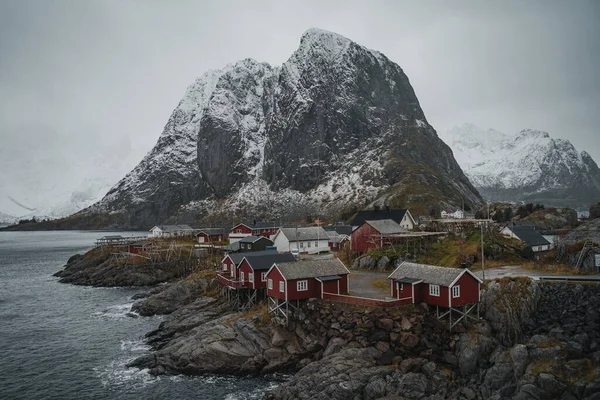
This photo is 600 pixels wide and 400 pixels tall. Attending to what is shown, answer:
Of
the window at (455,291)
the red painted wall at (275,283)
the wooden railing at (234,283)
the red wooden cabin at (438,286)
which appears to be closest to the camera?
the window at (455,291)

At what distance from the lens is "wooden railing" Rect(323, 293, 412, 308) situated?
129 feet

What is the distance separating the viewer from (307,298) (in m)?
44.4

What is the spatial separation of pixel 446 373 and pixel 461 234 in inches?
1516

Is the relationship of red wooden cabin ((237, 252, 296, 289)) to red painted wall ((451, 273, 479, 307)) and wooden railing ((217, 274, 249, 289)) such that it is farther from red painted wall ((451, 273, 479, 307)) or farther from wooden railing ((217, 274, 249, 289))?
red painted wall ((451, 273, 479, 307))

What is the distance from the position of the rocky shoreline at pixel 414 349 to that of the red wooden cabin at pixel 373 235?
2591 cm

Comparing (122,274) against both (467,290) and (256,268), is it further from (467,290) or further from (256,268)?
(467,290)

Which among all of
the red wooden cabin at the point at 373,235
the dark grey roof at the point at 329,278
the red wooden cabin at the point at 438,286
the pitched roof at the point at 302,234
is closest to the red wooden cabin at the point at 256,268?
the dark grey roof at the point at 329,278

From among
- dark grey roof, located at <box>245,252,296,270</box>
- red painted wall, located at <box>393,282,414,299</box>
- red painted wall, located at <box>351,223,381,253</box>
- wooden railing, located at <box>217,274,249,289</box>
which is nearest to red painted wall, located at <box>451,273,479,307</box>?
red painted wall, located at <box>393,282,414,299</box>

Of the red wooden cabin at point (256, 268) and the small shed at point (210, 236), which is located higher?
the small shed at point (210, 236)

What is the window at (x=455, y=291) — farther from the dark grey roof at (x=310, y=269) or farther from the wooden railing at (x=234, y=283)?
the wooden railing at (x=234, y=283)

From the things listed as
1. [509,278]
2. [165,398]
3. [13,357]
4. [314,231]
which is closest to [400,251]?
[509,278]

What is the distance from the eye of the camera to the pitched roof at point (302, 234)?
3243 inches

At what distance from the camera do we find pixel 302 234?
277ft

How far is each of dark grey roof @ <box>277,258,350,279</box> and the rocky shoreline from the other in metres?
2.97
